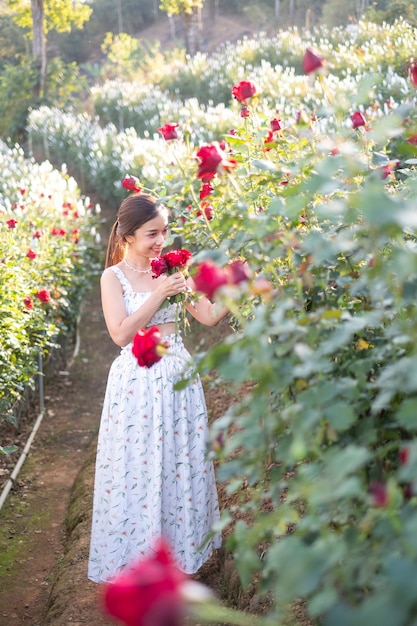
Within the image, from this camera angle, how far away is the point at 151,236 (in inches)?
123

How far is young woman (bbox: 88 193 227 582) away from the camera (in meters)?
3.09

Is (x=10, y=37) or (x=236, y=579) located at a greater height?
(x=236, y=579)

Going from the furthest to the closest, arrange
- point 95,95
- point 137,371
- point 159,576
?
1. point 95,95
2. point 137,371
3. point 159,576

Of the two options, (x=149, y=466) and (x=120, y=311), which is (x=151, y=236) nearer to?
(x=120, y=311)

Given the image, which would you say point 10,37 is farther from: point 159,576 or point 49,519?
point 159,576

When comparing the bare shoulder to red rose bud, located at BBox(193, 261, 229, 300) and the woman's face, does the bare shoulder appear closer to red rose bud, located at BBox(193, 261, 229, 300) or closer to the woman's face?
the woman's face

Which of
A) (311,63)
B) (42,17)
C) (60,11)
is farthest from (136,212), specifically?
(60,11)

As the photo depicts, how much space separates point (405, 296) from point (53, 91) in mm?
18631

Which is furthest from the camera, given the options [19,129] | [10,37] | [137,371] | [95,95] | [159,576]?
[10,37]

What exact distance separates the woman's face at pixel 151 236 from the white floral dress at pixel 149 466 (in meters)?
0.15

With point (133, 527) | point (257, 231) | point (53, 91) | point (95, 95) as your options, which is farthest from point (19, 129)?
point (257, 231)

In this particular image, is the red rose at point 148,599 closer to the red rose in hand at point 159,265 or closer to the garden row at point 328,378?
the garden row at point 328,378

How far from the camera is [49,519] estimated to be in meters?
4.31

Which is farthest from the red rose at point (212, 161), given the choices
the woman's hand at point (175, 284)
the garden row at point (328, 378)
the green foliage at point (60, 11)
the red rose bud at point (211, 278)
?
the green foliage at point (60, 11)
